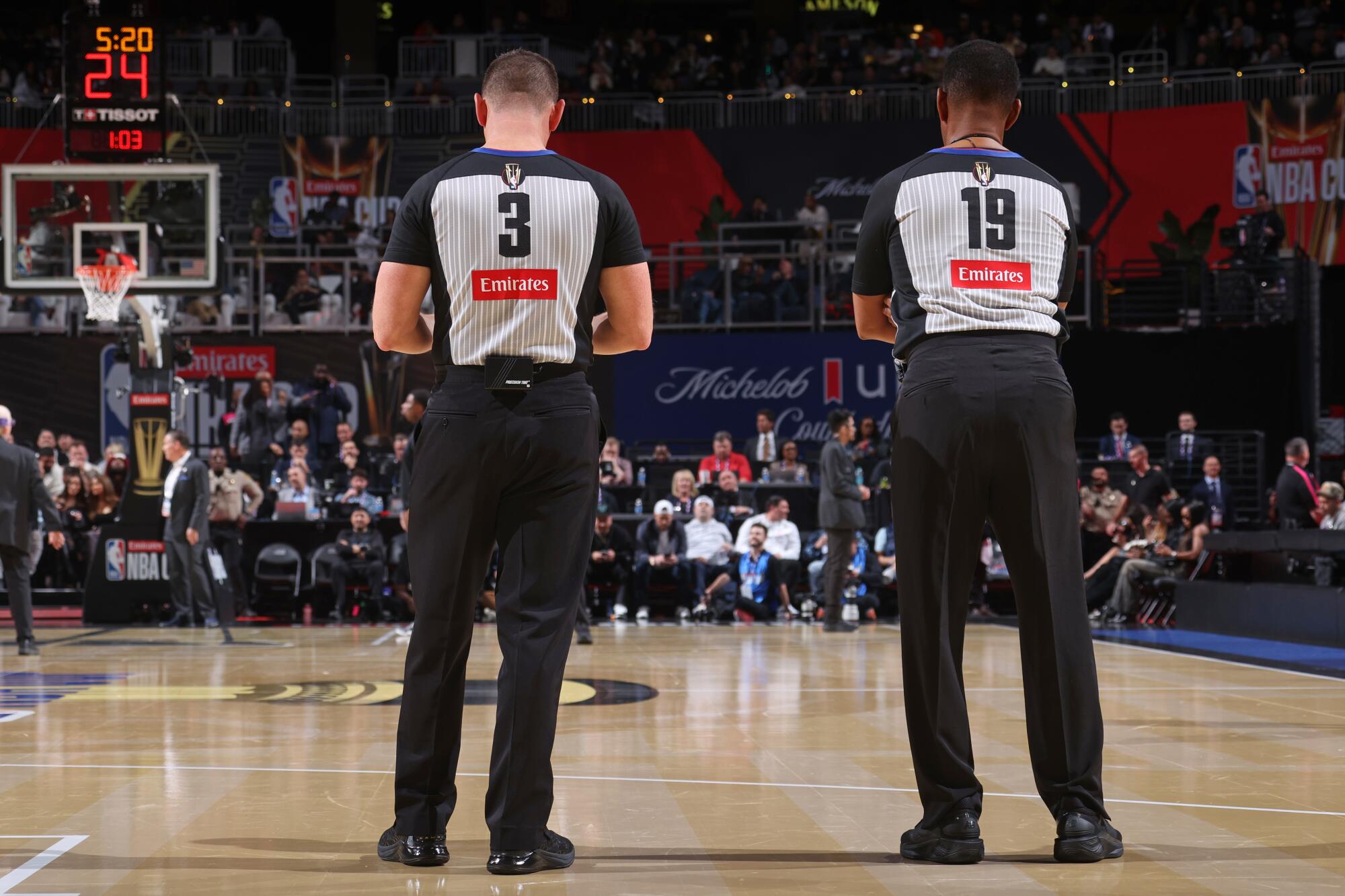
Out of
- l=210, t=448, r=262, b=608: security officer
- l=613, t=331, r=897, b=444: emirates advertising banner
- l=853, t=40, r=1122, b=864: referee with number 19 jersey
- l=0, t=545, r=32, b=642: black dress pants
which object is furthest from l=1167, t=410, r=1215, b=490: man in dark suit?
l=853, t=40, r=1122, b=864: referee with number 19 jersey

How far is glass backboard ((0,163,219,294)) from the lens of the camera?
15555mm

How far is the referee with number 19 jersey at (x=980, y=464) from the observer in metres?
3.97

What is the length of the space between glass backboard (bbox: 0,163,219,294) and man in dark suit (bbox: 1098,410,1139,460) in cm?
1114

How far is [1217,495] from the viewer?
17.3m

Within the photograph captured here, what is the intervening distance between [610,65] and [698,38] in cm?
257

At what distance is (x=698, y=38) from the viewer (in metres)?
29.7

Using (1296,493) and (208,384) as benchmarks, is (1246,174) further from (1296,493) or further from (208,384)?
(208,384)

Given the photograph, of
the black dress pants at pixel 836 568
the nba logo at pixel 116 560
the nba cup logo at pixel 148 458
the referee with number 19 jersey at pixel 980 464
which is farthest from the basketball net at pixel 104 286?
the referee with number 19 jersey at pixel 980 464

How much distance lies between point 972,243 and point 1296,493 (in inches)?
524

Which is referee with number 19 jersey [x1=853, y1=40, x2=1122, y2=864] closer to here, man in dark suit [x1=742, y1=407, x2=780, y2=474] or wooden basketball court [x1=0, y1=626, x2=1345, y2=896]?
wooden basketball court [x1=0, y1=626, x2=1345, y2=896]

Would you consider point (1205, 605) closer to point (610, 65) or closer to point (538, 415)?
point (538, 415)

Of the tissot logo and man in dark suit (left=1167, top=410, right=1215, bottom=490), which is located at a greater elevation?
the tissot logo

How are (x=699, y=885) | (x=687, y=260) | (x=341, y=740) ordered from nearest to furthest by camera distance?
(x=699, y=885) < (x=341, y=740) < (x=687, y=260)

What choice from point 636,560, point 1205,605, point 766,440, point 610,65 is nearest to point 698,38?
point 610,65
